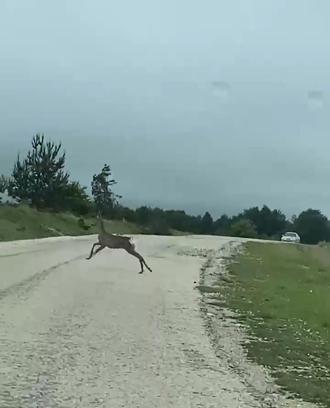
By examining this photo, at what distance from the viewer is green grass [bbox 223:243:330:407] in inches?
403

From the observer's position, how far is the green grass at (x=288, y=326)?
10245 mm

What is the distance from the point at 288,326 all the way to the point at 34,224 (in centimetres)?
5272

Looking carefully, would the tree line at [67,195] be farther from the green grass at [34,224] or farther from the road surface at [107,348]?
the road surface at [107,348]

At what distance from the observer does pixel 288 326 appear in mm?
15398

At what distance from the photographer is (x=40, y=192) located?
300 feet

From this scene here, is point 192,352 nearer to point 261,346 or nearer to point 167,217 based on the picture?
point 261,346

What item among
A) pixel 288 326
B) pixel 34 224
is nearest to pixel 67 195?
pixel 34 224

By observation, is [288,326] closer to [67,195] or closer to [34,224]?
[34,224]

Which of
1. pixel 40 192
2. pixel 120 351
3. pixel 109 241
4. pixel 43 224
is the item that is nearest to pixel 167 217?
pixel 40 192

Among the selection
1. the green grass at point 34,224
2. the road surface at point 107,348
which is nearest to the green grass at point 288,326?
the road surface at point 107,348

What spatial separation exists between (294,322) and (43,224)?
53993mm

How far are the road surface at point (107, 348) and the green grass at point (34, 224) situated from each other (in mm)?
33907

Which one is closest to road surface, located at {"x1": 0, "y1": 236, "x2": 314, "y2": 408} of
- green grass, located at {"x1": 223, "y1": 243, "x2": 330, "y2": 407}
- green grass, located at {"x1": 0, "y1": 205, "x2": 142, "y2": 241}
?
green grass, located at {"x1": 223, "y1": 243, "x2": 330, "y2": 407}

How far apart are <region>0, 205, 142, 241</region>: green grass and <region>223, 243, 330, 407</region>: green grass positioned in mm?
29264
